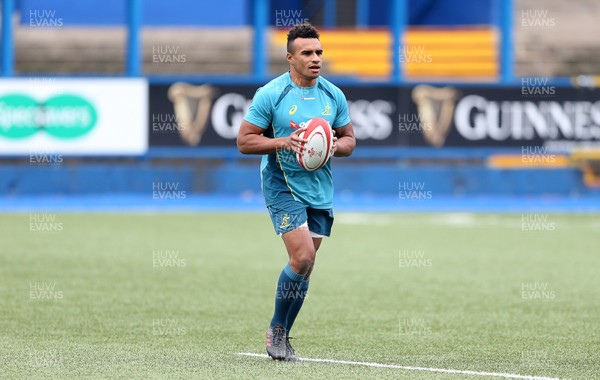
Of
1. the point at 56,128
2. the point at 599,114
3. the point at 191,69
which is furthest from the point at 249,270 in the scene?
the point at 191,69

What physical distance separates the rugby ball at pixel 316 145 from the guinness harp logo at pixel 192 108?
49.9 feet

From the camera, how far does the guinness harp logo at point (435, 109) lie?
2402 centimetres

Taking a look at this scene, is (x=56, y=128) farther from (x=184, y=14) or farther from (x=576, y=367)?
(x=576, y=367)

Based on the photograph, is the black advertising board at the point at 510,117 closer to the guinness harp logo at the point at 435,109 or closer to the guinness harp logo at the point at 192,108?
the guinness harp logo at the point at 435,109

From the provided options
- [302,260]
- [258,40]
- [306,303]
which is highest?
[258,40]

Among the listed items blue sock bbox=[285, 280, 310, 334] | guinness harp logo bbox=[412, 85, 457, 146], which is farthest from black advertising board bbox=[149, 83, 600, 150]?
blue sock bbox=[285, 280, 310, 334]

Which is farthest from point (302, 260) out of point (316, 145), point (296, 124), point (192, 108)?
point (192, 108)

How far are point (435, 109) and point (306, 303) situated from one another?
12.9 m

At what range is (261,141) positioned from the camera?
8.34 meters

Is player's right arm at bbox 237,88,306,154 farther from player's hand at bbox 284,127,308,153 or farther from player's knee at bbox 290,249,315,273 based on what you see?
player's knee at bbox 290,249,315,273

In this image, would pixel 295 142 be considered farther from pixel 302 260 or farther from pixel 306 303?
pixel 306 303

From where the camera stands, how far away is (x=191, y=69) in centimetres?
3102

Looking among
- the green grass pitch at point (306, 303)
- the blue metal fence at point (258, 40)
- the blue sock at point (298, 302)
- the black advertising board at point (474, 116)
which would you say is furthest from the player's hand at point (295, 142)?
the black advertising board at point (474, 116)

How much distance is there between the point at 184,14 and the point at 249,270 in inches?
802
